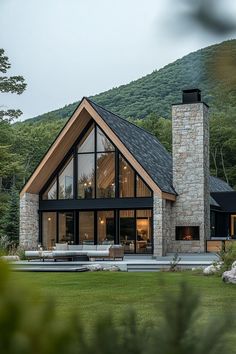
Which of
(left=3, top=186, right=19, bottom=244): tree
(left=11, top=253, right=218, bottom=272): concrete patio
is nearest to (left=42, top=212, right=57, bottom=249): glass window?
(left=11, top=253, right=218, bottom=272): concrete patio

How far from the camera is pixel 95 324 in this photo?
0.69 meters

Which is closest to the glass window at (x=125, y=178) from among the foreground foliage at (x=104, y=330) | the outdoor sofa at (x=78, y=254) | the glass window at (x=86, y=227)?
the glass window at (x=86, y=227)

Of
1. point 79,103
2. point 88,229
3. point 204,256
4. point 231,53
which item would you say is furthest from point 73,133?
point 231,53

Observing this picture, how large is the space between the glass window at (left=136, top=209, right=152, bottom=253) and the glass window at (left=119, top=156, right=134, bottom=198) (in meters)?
0.96

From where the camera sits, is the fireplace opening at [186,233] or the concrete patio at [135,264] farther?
the fireplace opening at [186,233]

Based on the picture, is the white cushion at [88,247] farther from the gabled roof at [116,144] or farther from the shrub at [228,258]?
the shrub at [228,258]

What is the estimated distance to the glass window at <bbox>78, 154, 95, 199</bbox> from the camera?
25625mm

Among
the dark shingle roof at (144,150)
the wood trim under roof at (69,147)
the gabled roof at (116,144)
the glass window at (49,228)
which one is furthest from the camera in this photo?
the glass window at (49,228)

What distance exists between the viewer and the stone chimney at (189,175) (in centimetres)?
2447

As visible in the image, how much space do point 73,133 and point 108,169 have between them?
7.47ft

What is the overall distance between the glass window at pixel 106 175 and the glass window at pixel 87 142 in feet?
2.18

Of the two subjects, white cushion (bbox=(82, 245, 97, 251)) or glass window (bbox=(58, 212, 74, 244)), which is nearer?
white cushion (bbox=(82, 245, 97, 251))

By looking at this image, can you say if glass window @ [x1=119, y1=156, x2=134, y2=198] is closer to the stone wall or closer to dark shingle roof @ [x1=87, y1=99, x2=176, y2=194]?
dark shingle roof @ [x1=87, y1=99, x2=176, y2=194]

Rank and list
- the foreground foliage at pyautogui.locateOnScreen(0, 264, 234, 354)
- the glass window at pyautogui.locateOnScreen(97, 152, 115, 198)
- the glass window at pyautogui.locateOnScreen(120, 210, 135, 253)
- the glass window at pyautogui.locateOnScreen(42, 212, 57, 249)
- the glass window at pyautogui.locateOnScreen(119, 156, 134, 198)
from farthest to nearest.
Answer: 1. the glass window at pyautogui.locateOnScreen(42, 212, 57, 249)
2. the glass window at pyautogui.locateOnScreen(97, 152, 115, 198)
3. the glass window at pyautogui.locateOnScreen(120, 210, 135, 253)
4. the glass window at pyautogui.locateOnScreen(119, 156, 134, 198)
5. the foreground foliage at pyautogui.locateOnScreen(0, 264, 234, 354)
